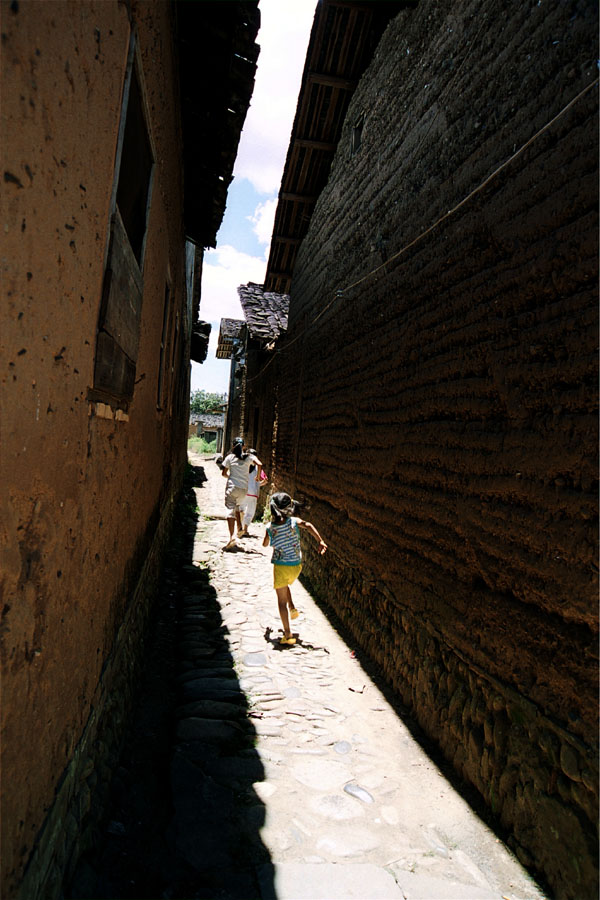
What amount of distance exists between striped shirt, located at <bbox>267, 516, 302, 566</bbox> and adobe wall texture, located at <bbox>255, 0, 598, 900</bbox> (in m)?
0.63

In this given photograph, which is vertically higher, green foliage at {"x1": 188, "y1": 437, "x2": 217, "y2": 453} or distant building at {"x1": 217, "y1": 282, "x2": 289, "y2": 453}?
distant building at {"x1": 217, "y1": 282, "x2": 289, "y2": 453}

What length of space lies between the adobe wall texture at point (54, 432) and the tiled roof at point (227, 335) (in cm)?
1841

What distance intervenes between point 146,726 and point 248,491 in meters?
6.02

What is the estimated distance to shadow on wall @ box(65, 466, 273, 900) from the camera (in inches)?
89.5

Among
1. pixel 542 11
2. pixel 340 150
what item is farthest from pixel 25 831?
pixel 340 150

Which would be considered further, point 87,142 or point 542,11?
point 542,11

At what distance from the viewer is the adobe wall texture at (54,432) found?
3.85ft

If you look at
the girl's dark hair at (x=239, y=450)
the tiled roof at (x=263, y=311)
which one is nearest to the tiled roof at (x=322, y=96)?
the tiled roof at (x=263, y=311)

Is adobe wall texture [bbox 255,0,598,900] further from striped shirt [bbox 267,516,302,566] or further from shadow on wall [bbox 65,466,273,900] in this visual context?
shadow on wall [bbox 65,466,273,900]

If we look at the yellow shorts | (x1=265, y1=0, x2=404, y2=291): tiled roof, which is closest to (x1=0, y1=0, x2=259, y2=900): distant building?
the yellow shorts

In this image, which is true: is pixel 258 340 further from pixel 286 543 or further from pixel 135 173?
pixel 135 173

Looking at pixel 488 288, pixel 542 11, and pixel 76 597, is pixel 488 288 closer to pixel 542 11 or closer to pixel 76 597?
pixel 542 11

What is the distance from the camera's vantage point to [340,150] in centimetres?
723

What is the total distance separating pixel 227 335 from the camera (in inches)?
907
